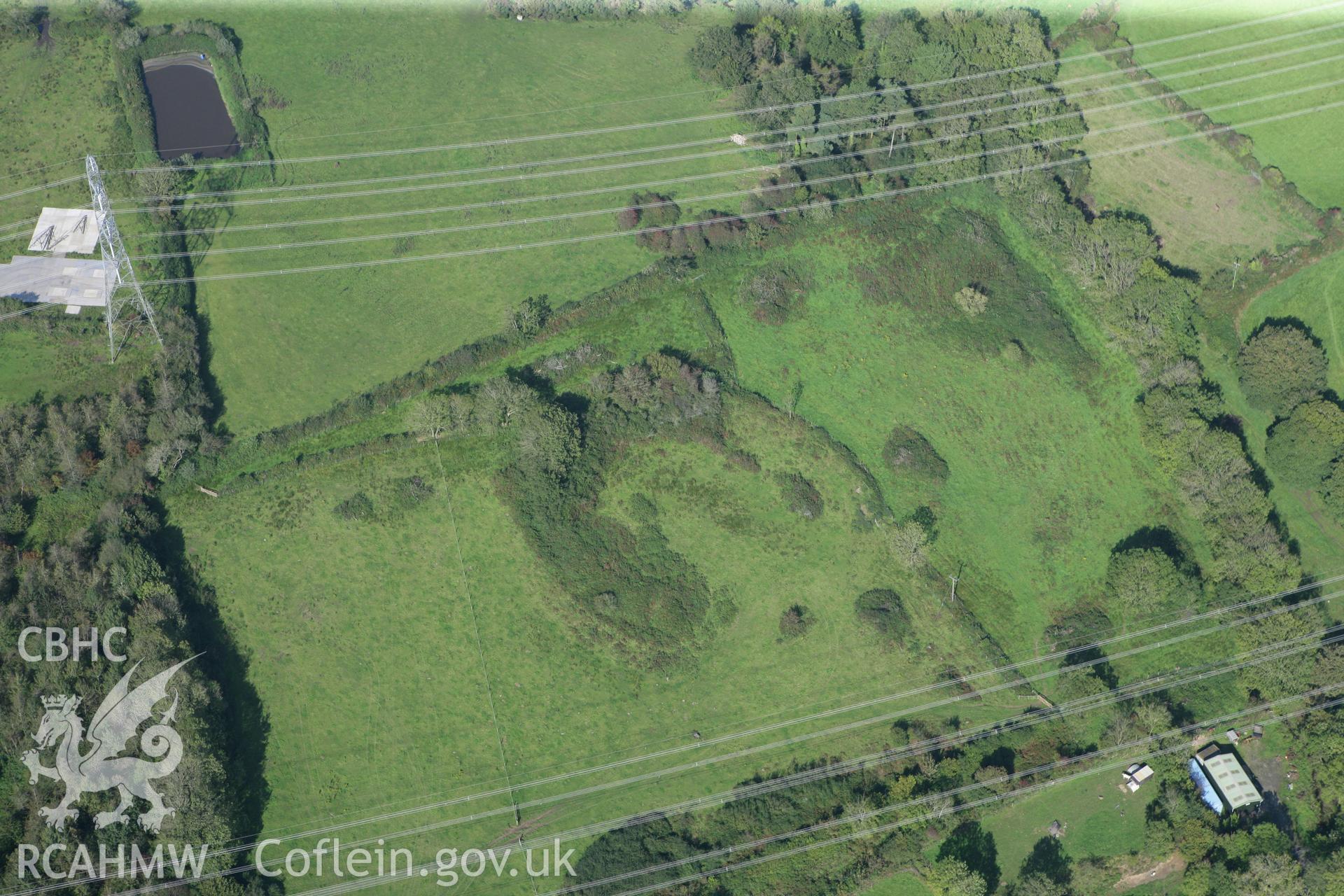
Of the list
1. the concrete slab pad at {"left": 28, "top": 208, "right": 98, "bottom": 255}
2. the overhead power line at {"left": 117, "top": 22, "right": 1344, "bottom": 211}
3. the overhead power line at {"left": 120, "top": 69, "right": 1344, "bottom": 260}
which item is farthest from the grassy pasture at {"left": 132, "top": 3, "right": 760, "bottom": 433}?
the concrete slab pad at {"left": 28, "top": 208, "right": 98, "bottom": 255}

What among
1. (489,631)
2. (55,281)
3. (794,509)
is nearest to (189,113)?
(55,281)

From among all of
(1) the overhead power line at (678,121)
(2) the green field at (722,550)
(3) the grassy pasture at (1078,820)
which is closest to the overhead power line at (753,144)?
(1) the overhead power line at (678,121)

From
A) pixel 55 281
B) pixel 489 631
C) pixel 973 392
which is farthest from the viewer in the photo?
pixel 55 281

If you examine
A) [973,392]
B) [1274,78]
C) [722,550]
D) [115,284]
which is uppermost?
[115,284]

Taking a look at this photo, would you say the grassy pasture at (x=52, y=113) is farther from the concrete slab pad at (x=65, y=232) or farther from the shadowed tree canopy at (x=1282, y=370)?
the shadowed tree canopy at (x=1282, y=370)

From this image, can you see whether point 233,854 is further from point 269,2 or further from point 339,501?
point 269,2

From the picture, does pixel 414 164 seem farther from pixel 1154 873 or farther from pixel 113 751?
pixel 1154 873
